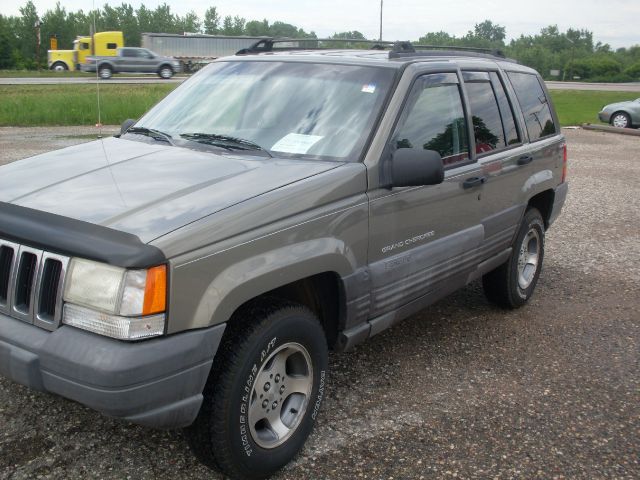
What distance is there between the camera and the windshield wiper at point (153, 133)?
399 cm

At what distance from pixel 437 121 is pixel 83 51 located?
51.9 metres

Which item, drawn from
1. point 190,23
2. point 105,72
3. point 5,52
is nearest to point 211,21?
point 190,23

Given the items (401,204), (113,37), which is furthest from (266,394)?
(113,37)

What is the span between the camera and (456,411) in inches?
154

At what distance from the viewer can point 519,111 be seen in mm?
5234

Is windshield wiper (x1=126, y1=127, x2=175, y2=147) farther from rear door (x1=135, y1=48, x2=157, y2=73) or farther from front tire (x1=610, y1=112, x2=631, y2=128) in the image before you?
rear door (x1=135, y1=48, x2=157, y2=73)

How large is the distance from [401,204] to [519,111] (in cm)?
200

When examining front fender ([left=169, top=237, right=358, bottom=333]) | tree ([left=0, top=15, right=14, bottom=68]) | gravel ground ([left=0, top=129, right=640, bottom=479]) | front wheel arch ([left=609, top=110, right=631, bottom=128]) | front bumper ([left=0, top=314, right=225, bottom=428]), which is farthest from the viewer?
tree ([left=0, top=15, right=14, bottom=68])

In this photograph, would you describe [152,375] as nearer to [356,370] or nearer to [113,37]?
[356,370]

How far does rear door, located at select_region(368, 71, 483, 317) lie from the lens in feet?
12.0

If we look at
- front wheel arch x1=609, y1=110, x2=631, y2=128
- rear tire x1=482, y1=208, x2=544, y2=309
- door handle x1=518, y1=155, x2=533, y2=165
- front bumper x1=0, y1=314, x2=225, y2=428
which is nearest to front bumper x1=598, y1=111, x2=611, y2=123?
front wheel arch x1=609, y1=110, x2=631, y2=128

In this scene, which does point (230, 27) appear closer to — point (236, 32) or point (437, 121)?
point (236, 32)

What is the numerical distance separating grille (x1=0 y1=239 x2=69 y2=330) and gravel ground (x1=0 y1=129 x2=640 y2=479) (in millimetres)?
857

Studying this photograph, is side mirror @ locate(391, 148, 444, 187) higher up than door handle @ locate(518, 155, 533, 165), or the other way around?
side mirror @ locate(391, 148, 444, 187)
